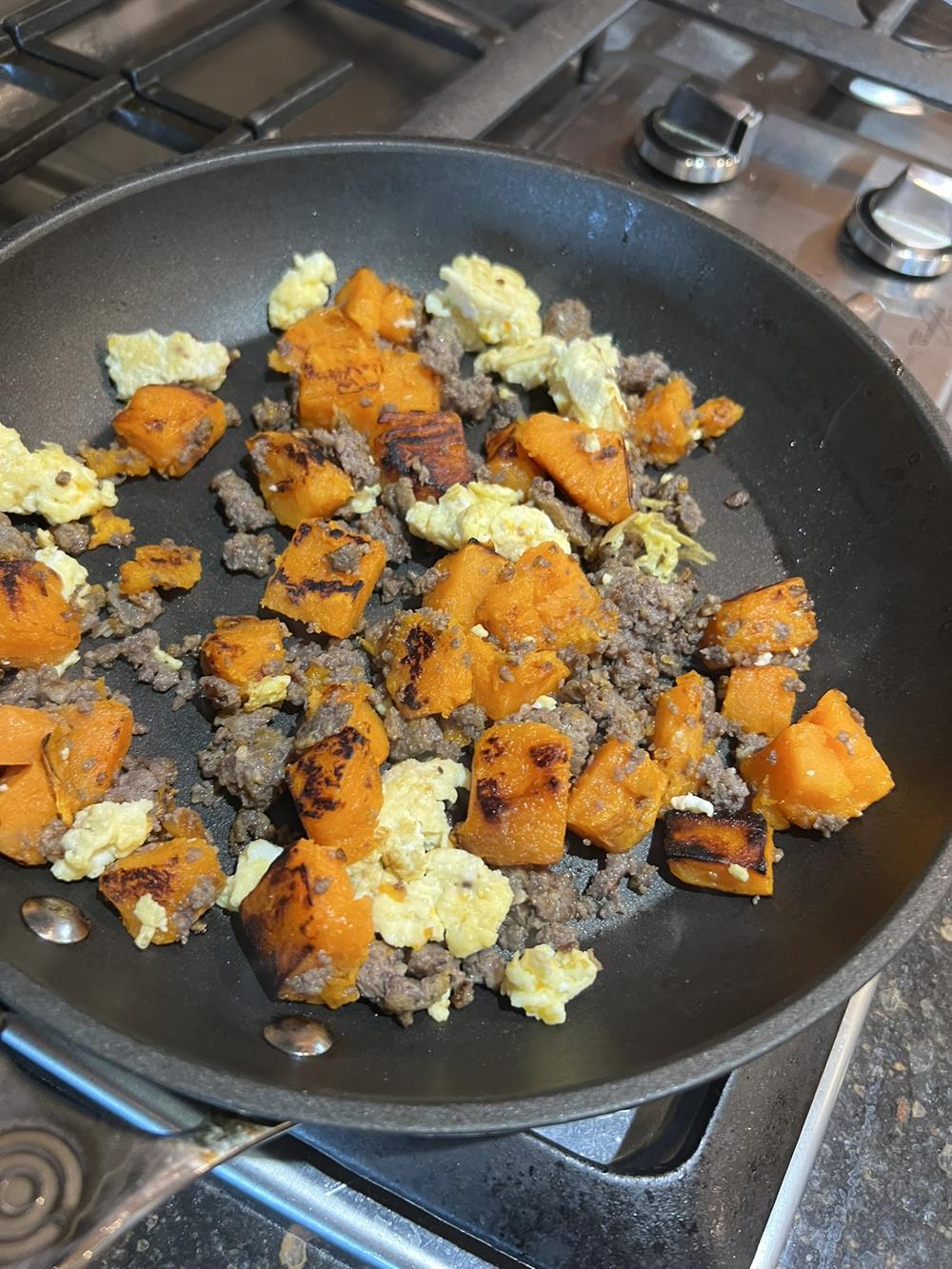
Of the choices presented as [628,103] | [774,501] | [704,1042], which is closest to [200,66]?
[628,103]

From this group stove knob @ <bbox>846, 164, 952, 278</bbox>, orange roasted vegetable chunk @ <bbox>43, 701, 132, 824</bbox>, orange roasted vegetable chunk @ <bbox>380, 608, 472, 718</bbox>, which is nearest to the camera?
orange roasted vegetable chunk @ <bbox>43, 701, 132, 824</bbox>

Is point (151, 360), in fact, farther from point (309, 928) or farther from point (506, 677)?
point (309, 928)

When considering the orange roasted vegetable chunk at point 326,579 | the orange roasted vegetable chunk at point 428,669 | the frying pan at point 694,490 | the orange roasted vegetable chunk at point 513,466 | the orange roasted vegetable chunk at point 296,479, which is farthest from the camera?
the orange roasted vegetable chunk at point 513,466

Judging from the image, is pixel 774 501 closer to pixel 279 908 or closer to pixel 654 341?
pixel 654 341

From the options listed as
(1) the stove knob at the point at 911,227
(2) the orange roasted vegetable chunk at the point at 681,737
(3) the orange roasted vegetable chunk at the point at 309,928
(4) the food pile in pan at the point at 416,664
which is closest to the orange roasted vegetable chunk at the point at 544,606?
(4) the food pile in pan at the point at 416,664

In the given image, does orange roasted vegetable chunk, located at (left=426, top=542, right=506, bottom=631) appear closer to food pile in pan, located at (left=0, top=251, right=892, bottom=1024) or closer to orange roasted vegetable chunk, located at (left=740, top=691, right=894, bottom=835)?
food pile in pan, located at (left=0, top=251, right=892, bottom=1024)

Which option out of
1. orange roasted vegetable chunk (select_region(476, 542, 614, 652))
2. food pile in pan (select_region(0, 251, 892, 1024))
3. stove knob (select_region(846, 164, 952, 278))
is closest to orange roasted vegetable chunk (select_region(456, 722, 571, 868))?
food pile in pan (select_region(0, 251, 892, 1024))

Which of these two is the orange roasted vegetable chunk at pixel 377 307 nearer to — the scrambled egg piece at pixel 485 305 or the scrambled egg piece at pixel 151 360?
the scrambled egg piece at pixel 485 305
